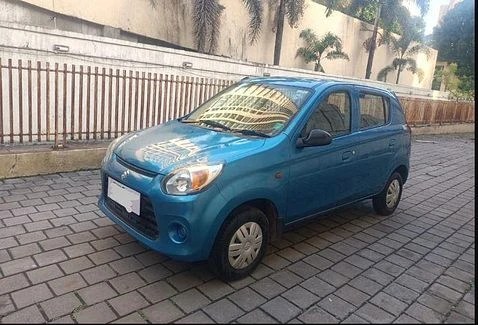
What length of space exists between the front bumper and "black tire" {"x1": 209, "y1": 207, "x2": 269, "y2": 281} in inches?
3.5

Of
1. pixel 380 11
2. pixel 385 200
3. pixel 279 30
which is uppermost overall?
pixel 380 11

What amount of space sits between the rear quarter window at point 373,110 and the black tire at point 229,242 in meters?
1.87

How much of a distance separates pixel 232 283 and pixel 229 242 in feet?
1.22

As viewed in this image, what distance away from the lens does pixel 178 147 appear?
3311 mm

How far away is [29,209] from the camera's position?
437 cm

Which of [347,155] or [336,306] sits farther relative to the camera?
[347,155]

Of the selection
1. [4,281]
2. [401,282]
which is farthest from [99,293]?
[401,282]

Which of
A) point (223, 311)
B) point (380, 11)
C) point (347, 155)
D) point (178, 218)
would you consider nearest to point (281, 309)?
point (223, 311)

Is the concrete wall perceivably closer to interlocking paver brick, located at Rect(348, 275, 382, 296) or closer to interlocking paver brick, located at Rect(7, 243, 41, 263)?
interlocking paver brick, located at Rect(7, 243, 41, 263)

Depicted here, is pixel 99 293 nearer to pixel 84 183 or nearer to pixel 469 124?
pixel 84 183

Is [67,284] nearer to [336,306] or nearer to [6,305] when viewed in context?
[6,305]

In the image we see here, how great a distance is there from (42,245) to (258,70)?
30.8 ft

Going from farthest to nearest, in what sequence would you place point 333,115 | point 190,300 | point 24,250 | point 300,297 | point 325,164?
1. point 333,115
2. point 325,164
3. point 24,250
4. point 300,297
5. point 190,300

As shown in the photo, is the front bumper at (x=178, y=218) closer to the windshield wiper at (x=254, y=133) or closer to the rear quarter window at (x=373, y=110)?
the windshield wiper at (x=254, y=133)
